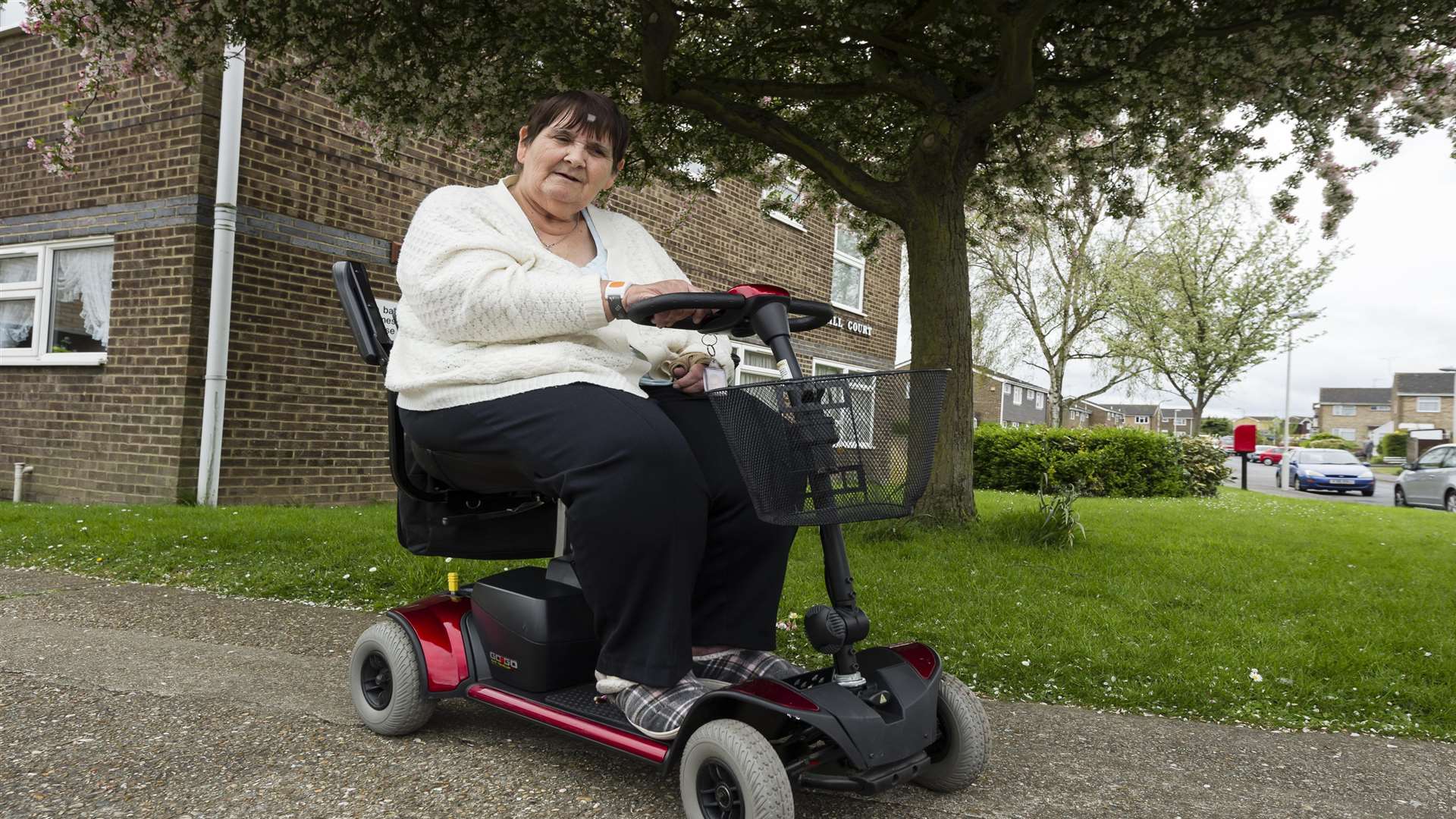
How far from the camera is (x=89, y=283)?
8.95 metres

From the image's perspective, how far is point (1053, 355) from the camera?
84.4 feet

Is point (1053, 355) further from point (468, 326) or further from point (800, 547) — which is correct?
point (468, 326)

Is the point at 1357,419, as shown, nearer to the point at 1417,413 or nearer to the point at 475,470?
the point at 1417,413

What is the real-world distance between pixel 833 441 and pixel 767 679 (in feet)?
1.73

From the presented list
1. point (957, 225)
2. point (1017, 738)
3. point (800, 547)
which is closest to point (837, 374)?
point (1017, 738)

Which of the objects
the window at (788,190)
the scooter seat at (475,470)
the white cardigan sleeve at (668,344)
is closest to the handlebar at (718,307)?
the white cardigan sleeve at (668,344)

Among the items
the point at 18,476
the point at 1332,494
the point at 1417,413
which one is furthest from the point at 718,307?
the point at 1417,413

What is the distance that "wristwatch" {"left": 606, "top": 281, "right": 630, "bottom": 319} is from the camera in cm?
224

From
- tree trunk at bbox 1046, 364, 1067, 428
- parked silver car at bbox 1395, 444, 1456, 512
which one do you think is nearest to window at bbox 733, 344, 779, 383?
tree trunk at bbox 1046, 364, 1067, 428

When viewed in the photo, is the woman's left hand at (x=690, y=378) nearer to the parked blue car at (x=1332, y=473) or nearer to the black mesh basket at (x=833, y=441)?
the black mesh basket at (x=833, y=441)

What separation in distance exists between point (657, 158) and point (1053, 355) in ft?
66.2

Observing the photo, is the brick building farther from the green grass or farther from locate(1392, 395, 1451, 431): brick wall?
locate(1392, 395, 1451, 431): brick wall

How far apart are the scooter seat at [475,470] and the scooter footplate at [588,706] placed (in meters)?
0.50

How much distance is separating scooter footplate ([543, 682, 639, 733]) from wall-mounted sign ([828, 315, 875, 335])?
46.2 feet
